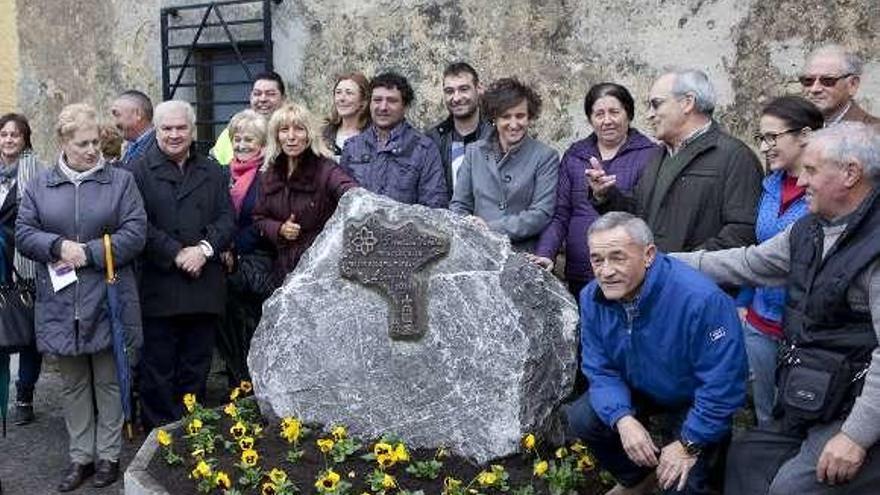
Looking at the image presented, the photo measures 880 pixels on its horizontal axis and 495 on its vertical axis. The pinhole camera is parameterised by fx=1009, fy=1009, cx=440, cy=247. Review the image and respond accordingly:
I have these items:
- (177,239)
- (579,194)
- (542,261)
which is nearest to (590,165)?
(579,194)

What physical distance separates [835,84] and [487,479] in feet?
7.64

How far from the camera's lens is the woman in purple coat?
475 centimetres

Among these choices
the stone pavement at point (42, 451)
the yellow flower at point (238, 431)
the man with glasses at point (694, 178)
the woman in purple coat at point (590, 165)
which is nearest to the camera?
the man with glasses at point (694, 178)

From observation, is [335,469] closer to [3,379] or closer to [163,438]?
[163,438]

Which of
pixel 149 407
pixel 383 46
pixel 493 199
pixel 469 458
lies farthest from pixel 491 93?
pixel 383 46

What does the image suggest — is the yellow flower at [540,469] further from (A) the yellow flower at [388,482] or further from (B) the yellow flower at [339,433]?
(B) the yellow flower at [339,433]

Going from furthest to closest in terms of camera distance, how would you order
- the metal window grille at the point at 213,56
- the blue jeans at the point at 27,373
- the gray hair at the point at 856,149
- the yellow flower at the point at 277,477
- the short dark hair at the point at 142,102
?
the metal window grille at the point at 213,56
the short dark hair at the point at 142,102
the blue jeans at the point at 27,373
the yellow flower at the point at 277,477
the gray hair at the point at 856,149

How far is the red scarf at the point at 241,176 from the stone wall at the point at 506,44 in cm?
235

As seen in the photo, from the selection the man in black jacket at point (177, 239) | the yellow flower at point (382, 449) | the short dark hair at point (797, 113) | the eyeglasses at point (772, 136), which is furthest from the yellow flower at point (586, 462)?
the man in black jacket at point (177, 239)

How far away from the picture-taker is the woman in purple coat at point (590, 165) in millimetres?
4754

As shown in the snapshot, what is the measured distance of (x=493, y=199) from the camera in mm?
4977

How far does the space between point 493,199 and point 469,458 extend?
4.33 ft

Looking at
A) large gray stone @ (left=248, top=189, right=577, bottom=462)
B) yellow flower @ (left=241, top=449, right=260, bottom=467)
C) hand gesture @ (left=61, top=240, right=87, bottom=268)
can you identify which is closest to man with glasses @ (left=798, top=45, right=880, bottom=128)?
large gray stone @ (left=248, top=189, right=577, bottom=462)

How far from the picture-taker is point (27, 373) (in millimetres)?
6078
